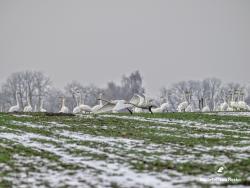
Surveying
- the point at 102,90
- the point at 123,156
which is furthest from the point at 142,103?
the point at 102,90

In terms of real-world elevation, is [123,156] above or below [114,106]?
below

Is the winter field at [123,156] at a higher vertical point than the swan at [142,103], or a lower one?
lower

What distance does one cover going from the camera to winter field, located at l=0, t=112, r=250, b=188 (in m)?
11.8

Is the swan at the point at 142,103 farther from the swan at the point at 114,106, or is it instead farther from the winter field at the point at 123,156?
the winter field at the point at 123,156

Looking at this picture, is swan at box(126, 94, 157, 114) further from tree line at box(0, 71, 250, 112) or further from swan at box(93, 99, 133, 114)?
tree line at box(0, 71, 250, 112)

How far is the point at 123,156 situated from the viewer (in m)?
14.9

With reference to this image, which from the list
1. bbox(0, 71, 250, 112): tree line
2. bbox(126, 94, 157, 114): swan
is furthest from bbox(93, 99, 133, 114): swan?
bbox(0, 71, 250, 112): tree line

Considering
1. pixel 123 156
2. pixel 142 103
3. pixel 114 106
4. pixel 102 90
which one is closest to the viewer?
pixel 123 156

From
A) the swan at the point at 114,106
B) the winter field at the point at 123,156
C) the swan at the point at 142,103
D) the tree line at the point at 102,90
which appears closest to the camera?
the winter field at the point at 123,156

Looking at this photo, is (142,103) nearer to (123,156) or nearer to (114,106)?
(114,106)

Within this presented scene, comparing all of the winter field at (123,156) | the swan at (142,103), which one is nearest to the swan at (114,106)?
the swan at (142,103)

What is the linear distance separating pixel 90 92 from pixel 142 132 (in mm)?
127382

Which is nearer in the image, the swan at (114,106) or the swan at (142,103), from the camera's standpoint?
the swan at (142,103)

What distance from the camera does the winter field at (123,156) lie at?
463 inches
